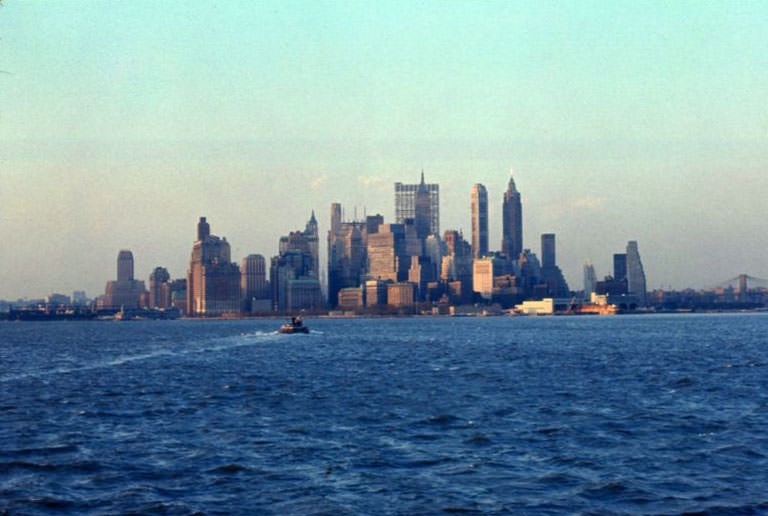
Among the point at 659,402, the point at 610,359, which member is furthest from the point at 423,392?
the point at 610,359

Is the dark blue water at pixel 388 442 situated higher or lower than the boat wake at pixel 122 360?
lower

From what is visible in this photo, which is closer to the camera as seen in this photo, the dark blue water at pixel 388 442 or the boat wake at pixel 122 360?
the dark blue water at pixel 388 442

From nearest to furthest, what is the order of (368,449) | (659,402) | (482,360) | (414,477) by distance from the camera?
1. (414,477)
2. (368,449)
3. (659,402)
4. (482,360)

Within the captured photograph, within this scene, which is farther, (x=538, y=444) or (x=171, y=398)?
(x=171, y=398)

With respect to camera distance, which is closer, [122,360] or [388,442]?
[388,442]

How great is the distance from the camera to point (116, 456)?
46.3 metres

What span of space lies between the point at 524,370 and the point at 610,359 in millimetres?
20705

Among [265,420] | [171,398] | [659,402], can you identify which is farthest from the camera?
[171,398]

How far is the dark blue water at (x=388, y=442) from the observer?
3769 cm

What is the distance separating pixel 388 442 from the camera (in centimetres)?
4959

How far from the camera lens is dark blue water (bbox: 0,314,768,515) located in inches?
1484

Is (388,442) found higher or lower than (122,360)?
lower

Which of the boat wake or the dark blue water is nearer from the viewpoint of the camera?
the dark blue water

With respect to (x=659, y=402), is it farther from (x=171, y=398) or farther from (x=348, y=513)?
(x=348, y=513)
